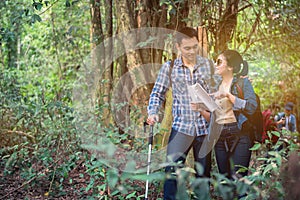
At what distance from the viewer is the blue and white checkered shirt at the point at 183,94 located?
5.03 meters

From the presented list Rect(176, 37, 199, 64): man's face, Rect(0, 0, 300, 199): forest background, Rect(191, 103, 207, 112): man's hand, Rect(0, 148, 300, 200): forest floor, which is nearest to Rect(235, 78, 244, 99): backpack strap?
Rect(191, 103, 207, 112): man's hand

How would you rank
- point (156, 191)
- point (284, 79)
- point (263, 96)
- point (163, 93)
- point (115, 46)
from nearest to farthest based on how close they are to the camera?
point (163, 93) < point (156, 191) < point (115, 46) < point (284, 79) < point (263, 96)

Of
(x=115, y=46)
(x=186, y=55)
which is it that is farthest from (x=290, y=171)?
(x=115, y=46)

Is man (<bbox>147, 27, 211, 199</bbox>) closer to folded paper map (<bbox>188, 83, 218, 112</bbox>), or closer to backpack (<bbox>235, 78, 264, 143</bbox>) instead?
folded paper map (<bbox>188, 83, 218, 112</bbox>)

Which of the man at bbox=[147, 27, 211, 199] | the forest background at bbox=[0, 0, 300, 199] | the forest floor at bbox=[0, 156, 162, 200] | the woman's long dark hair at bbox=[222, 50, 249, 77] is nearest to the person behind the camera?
the man at bbox=[147, 27, 211, 199]

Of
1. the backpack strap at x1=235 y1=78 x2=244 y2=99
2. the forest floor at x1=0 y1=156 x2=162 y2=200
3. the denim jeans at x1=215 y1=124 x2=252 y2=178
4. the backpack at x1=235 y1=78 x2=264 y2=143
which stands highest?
the backpack strap at x1=235 y1=78 x2=244 y2=99

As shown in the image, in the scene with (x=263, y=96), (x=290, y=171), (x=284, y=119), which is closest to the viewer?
Answer: (x=290, y=171)

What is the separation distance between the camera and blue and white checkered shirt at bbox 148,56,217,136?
5027 millimetres

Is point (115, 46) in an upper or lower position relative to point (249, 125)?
upper

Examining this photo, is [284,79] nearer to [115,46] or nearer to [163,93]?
[115,46]

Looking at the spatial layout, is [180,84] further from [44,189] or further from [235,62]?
[44,189]

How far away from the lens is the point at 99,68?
9.78 m

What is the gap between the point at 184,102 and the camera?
5.05 m

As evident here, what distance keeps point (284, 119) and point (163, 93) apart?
5.87m
